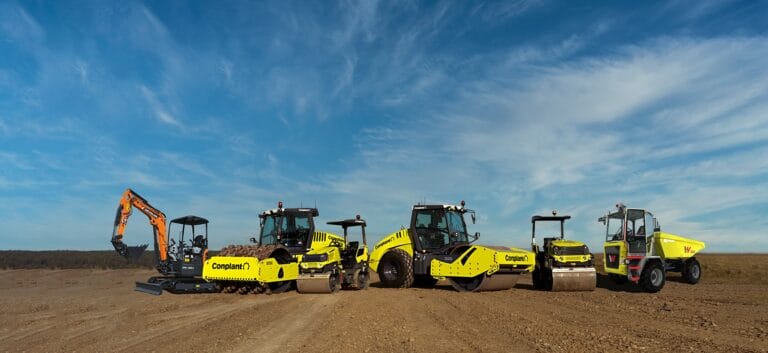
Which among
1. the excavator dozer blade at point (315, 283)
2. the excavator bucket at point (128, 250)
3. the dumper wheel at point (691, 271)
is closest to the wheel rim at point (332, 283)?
the excavator dozer blade at point (315, 283)

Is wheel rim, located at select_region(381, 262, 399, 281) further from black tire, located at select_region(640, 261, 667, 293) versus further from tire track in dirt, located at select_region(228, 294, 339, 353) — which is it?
black tire, located at select_region(640, 261, 667, 293)

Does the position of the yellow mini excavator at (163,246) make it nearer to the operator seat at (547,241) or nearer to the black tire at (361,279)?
the black tire at (361,279)

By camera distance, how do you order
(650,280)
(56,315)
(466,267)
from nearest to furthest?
(56,315)
(466,267)
(650,280)

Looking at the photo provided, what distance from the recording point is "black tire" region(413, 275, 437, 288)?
1888cm

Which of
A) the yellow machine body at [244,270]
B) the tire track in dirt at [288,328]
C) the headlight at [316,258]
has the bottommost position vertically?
the tire track in dirt at [288,328]

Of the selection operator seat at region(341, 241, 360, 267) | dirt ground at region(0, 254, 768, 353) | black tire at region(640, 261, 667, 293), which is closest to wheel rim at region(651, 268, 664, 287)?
black tire at region(640, 261, 667, 293)

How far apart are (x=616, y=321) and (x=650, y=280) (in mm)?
8355

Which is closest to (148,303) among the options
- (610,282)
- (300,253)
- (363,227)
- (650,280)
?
(300,253)

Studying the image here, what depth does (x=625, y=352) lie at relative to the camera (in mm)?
7180

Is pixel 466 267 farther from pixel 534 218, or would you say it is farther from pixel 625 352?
pixel 625 352

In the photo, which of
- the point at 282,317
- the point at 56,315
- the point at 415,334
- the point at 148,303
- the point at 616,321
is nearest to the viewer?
the point at 415,334

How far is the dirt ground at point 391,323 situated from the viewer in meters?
7.95

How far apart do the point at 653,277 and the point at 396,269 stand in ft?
28.4

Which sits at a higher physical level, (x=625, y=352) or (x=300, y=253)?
(x=300, y=253)
